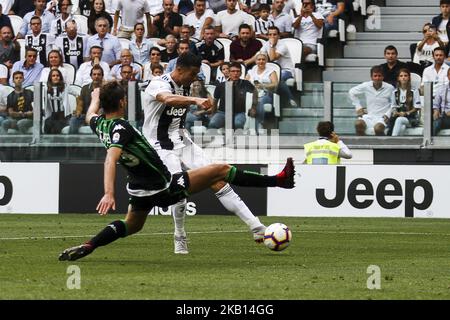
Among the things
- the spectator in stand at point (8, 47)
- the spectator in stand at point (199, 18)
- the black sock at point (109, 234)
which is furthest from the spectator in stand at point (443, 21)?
the black sock at point (109, 234)

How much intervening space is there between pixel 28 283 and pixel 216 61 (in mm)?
16122

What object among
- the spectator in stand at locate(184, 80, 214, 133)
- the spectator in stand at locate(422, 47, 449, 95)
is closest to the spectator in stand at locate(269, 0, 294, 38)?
the spectator in stand at locate(422, 47, 449, 95)

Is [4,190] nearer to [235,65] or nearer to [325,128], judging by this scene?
[235,65]

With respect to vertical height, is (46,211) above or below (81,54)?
below

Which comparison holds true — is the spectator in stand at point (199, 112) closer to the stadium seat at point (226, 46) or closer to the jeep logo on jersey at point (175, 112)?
the stadium seat at point (226, 46)

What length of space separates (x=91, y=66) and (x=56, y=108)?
2298 mm

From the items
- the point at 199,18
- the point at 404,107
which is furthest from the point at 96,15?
the point at 404,107

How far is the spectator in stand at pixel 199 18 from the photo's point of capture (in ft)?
89.5

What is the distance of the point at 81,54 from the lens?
2717cm

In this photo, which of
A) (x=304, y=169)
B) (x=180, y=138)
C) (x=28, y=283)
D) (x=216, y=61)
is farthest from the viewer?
(x=216, y=61)

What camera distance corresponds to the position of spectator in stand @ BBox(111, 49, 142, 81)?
26.0 meters

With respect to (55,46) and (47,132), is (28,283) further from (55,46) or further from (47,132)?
(55,46)
